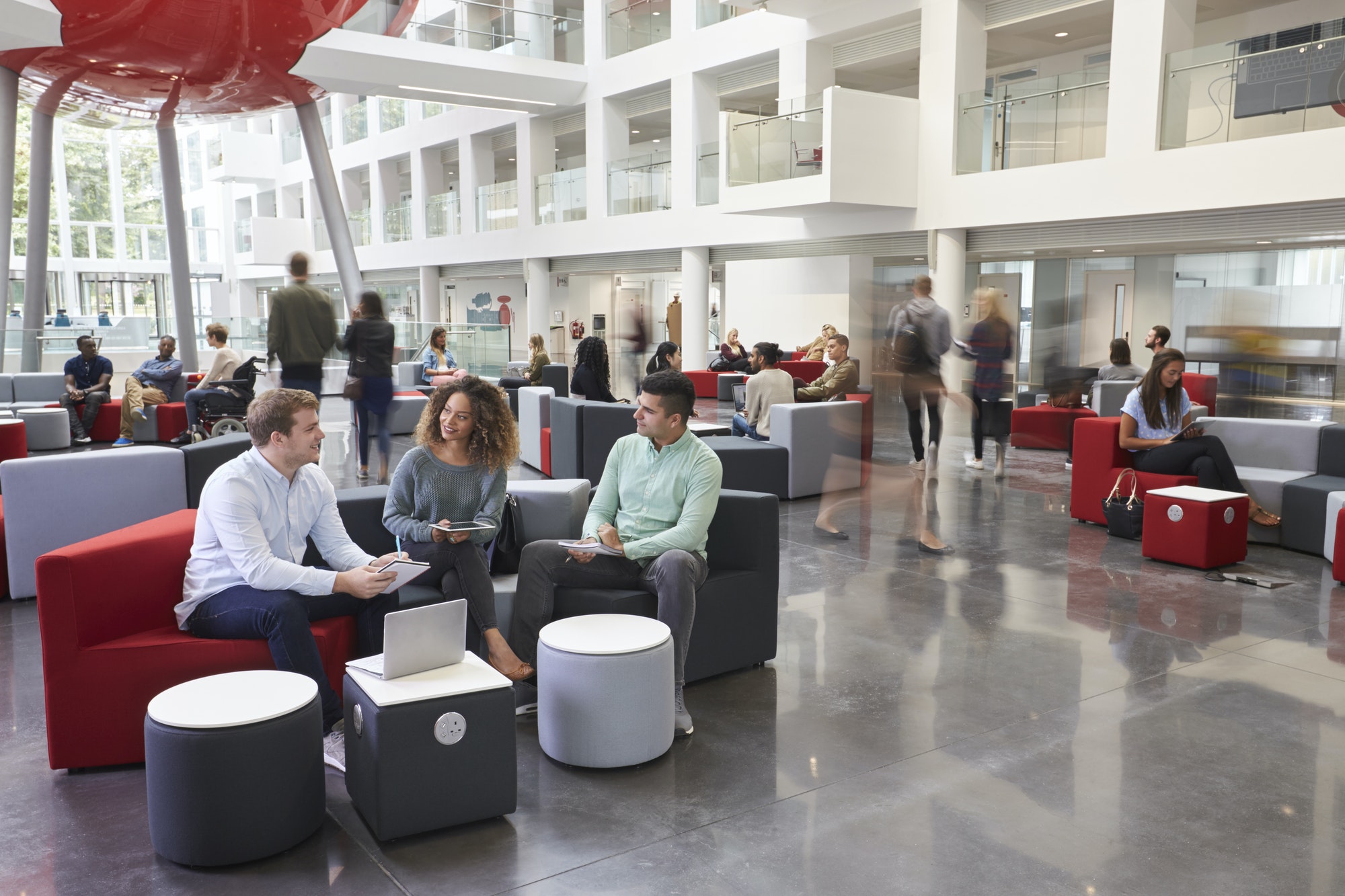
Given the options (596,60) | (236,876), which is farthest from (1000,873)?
(596,60)

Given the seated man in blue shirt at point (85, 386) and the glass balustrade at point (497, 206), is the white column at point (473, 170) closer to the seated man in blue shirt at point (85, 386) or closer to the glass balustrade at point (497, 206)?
the glass balustrade at point (497, 206)

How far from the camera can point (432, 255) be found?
89.2 feet

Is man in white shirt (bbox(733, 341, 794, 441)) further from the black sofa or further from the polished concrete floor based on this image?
the black sofa

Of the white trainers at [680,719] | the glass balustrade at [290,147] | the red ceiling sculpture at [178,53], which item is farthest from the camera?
the glass balustrade at [290,147]

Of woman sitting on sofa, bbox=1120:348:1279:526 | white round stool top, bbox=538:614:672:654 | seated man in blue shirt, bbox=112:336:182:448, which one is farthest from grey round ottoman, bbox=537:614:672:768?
seated man in blue shirt, bbox=112:336:182:448

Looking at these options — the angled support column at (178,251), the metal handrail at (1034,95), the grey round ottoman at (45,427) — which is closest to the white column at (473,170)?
the angled support column at (178,251)

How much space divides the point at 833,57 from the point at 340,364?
10848 mm

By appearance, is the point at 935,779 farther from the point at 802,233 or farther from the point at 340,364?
the point at 340,364

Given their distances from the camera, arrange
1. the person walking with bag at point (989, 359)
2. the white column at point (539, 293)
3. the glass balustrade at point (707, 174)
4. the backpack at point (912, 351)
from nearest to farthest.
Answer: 1. the backpack at point (912, 351)
2. the person walking with bag at point (989, 359)
3. the glass balustrade at point (707, 174)
4. the white column at point (539, 293)

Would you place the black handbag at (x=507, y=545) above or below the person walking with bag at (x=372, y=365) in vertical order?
below

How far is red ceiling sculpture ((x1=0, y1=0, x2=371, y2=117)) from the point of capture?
1133 centimetres

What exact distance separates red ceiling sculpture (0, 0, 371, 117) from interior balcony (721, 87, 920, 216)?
606 centimetres

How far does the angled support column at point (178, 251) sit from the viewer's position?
17281 mm

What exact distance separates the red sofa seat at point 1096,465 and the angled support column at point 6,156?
1439 cm
